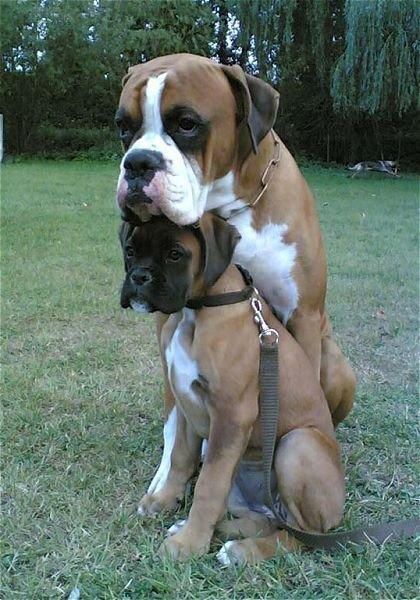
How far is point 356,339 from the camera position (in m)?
5.26

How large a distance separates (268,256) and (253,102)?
2.00 ft

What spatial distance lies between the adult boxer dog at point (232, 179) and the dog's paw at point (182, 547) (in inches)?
17.3

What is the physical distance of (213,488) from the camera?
247cm

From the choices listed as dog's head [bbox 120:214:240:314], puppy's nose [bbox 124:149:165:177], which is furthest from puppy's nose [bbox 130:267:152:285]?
puppy's nose [bbox 124:149:165:177]

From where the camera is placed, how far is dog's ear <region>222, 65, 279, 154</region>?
8.93ft

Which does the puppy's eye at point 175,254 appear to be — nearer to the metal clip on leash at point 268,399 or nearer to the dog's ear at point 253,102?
the metal clip on leash at point 268,399

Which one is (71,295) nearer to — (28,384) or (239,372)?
(28,384)

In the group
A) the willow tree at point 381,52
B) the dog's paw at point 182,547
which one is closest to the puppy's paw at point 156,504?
the dog's paw at point 182,547

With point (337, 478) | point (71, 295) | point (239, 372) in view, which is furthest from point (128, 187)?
point (71, 295)

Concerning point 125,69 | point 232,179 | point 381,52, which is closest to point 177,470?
point 232,179

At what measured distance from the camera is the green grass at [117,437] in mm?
2371

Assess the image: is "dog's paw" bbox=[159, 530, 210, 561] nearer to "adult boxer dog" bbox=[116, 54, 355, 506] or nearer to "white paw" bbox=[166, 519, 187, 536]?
"white paw" bbox=[166, 519, 187, 536]

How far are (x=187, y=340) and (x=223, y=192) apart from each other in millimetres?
637

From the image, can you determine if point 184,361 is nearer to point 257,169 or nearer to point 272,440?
point 272,440
